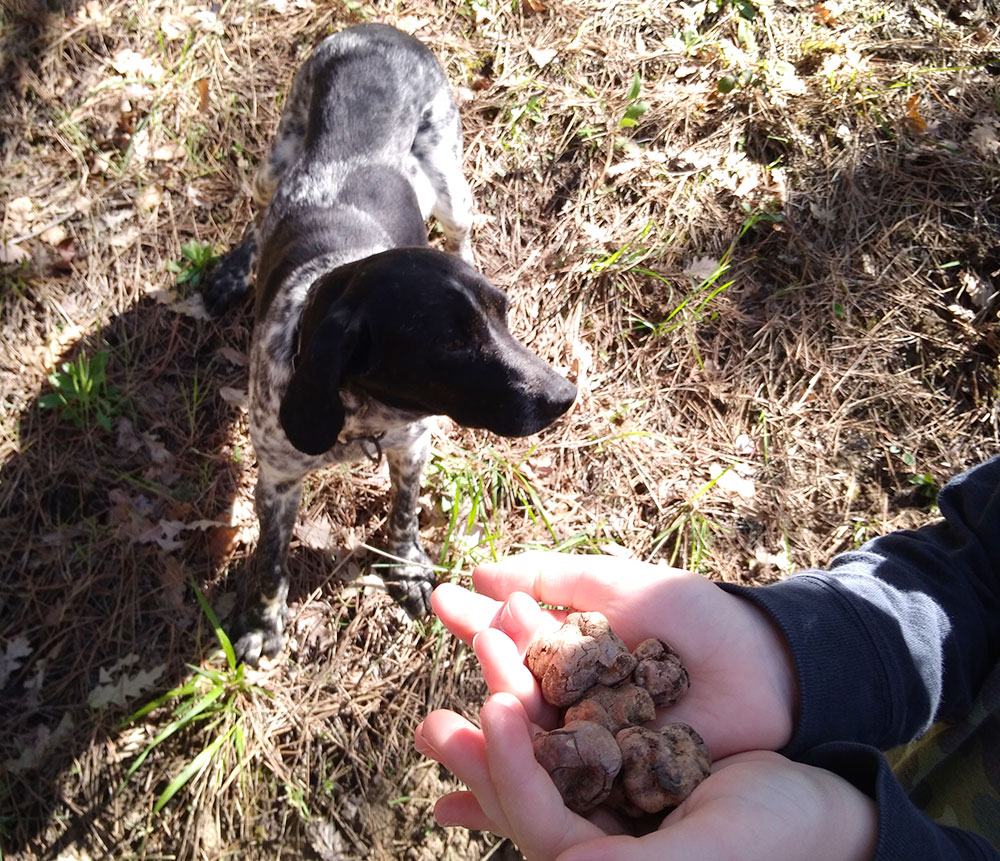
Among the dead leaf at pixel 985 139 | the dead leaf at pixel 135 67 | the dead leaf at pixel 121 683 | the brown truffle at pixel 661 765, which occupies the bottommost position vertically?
the dead leaf at pixel 121 683

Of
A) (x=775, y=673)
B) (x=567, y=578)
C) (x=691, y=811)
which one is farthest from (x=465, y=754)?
(x=775, y=673)

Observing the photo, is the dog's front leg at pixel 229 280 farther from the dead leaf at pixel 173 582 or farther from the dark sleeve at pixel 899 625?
the dark sleeve at pixel 899 625

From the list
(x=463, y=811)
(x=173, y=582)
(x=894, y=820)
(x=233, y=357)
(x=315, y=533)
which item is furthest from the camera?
(x=233, y=357)

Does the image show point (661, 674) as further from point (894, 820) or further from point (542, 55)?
point (542, 55)

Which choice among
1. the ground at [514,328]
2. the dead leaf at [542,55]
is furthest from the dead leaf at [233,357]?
the dead leaf at [542,55]

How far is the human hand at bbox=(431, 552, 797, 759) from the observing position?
2.16m

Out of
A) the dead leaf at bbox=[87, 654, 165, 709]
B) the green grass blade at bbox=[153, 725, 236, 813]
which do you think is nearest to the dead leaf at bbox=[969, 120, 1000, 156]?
the green grass blade at bbox=[153, 725, 236, 813]

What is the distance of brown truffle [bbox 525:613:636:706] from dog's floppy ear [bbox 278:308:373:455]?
108cm

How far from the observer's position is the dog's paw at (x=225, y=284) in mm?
4383

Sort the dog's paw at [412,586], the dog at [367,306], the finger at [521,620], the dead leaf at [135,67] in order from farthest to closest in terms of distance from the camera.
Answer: the dead leaf at [135,67]
the dog's paw at [412,586]
the dog at [367,306]
the finger at [521,620]

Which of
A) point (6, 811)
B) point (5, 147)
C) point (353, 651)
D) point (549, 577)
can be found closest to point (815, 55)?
point (549, 577)

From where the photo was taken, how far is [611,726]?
2.10 m

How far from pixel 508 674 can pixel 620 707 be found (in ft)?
1.04

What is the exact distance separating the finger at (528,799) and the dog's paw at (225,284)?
3.33 m
